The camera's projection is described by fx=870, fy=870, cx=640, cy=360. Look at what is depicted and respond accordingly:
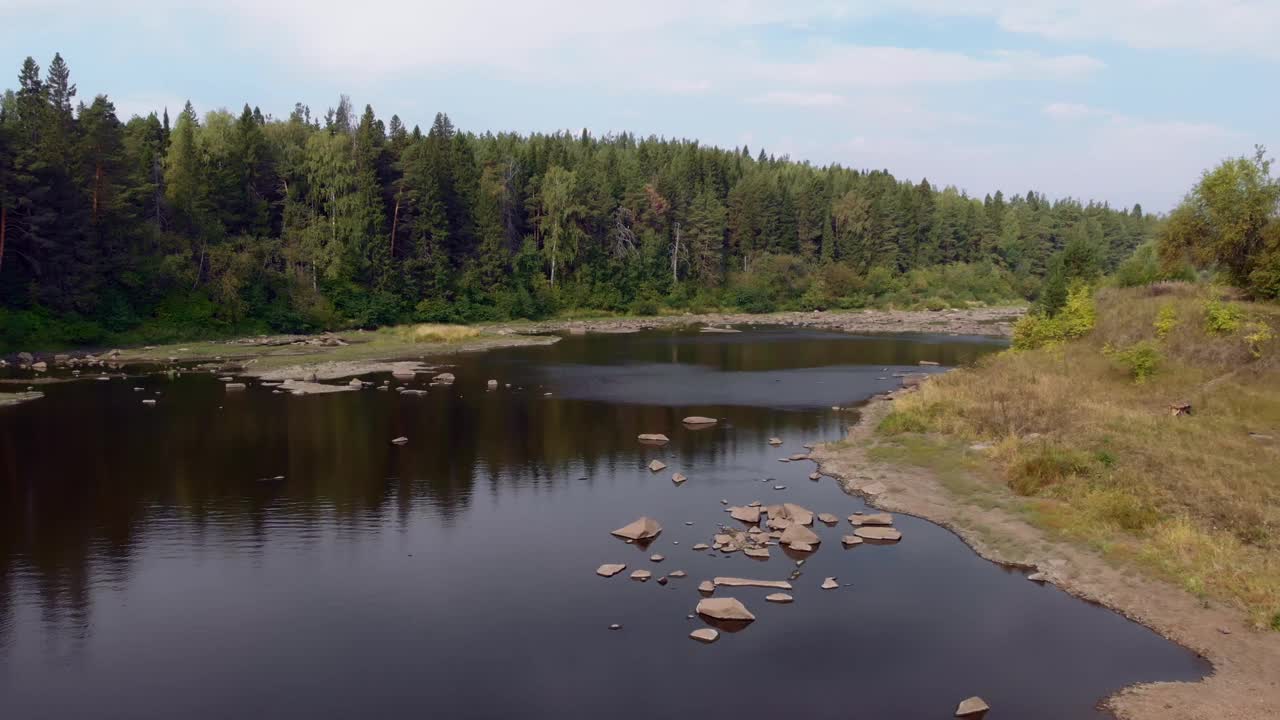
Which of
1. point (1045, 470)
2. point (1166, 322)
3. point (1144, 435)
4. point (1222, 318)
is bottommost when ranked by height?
point (1045, 470)

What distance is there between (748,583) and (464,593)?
7.09 m

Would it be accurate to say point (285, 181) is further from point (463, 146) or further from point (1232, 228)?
point (1232, 228)

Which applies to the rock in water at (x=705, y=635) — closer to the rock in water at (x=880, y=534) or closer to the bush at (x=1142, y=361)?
the rock in water at (x=880, y=534)

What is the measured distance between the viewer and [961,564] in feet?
77.4

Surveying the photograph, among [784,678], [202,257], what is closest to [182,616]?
[784,678]

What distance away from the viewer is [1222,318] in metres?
41.6

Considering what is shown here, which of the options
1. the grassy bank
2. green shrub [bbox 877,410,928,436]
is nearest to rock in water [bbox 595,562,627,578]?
the grassy bank

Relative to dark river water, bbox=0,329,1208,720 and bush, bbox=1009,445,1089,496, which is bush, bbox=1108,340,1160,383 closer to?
dark river water, bbox=0,329,1208,720

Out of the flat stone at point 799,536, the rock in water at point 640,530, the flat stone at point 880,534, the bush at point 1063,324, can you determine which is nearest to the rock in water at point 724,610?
the flat stone at point 799,536

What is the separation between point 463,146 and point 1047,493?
294ft

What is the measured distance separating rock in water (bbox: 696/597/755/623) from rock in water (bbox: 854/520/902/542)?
6.69 m

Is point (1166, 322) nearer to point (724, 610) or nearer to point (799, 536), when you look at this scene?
point (799, 536)

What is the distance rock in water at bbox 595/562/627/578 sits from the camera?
22.6m

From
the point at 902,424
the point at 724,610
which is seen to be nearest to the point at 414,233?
the point at 902,424
